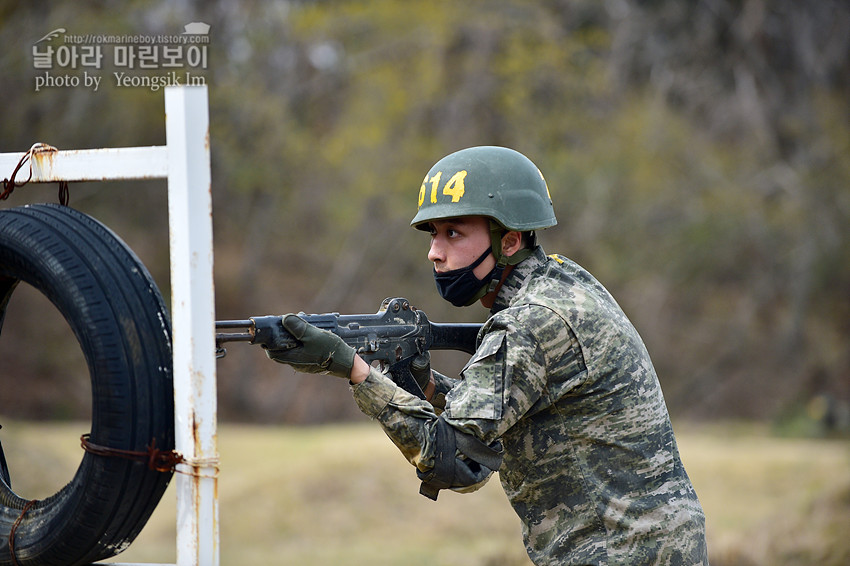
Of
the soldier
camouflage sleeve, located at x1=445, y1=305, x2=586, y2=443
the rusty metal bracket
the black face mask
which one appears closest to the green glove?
the soldier

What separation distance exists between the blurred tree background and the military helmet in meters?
14.3

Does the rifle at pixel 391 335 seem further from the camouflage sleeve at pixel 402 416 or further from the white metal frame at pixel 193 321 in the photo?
the white metal frame at pixel 193 321

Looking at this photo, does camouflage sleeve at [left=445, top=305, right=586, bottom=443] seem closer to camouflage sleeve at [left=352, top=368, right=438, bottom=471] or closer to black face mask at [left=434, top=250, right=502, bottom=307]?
camouflage sleeve at [left=352, top=368, right=438, bottom=471]

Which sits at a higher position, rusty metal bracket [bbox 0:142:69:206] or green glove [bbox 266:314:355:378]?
rusty metal bracket [bbox 0:142:69:206]

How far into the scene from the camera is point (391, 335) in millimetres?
3508

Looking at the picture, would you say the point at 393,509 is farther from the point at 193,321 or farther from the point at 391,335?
the point at 193,321

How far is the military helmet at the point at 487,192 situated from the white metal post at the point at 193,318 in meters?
0.89

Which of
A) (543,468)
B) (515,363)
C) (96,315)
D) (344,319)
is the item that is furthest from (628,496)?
(96,315)

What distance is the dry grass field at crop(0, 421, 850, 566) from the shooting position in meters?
8.12

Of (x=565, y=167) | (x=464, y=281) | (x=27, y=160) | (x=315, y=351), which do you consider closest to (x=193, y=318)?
(x=315, y=351)

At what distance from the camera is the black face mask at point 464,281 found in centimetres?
329

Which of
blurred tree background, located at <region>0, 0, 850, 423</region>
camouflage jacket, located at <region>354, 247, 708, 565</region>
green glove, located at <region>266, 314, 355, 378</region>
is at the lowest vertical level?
camouflage jacket, located at <region>354, 247, 708, 565</region>

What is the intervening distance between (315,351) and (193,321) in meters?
0.54

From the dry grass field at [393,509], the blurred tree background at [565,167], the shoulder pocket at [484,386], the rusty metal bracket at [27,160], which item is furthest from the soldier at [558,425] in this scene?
the blurred tree background at [565,167]
